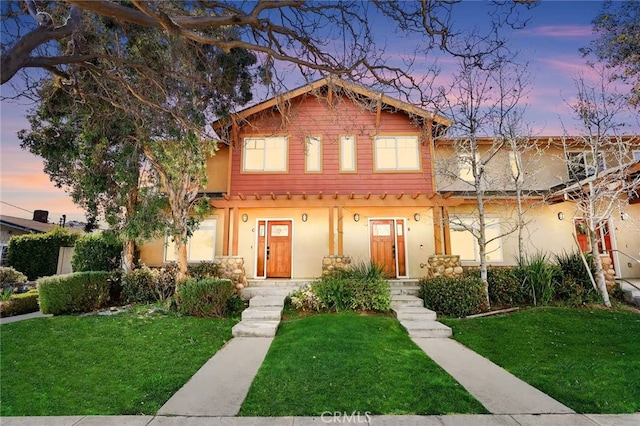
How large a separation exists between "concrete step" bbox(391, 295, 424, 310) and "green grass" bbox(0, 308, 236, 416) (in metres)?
4.41

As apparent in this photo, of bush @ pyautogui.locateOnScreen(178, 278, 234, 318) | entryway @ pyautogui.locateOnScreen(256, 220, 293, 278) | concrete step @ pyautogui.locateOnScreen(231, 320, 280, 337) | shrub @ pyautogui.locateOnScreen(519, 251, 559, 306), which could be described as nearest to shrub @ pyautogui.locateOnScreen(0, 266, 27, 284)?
bush @ pyautogui.locateOnScreen(178, 278, 234, 318)

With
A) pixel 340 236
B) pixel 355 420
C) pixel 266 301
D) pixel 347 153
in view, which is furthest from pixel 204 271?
pixel 355 420

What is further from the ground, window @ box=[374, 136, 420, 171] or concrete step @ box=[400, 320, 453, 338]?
window @ box=[374, 136, 420, 171]

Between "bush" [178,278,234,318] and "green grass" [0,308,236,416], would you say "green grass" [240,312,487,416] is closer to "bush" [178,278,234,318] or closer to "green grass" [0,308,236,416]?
"green grass" [0,308,236,416]

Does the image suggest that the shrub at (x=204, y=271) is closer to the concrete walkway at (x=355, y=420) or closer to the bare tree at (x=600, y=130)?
the concrete walkway at (x=355, y=420)

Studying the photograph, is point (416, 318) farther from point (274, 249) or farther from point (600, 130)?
point (600, 130)

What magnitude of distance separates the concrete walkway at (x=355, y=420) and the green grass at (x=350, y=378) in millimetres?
147

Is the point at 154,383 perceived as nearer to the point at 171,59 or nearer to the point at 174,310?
the point at 174,310

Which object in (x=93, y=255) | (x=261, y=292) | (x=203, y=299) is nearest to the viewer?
(x=203, y=299)

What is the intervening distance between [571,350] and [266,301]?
22.9 ft

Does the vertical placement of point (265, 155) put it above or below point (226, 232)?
above

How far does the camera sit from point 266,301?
30.5 ft

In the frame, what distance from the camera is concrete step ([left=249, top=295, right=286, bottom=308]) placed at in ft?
29.9

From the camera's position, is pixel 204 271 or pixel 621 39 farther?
pixel 204 271
